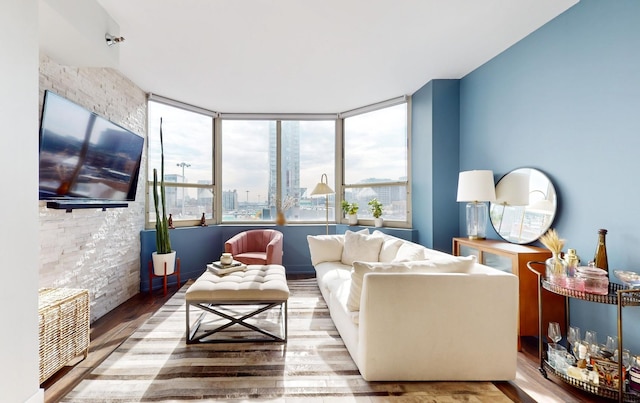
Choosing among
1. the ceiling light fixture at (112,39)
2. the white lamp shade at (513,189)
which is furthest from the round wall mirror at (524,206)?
the ceiling light fixture at (112,39)

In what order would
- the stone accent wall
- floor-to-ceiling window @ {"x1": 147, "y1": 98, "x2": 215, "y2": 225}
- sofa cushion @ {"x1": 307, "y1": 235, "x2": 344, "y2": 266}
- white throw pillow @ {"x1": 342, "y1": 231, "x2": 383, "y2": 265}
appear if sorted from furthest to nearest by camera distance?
floor-to-ceiling window @ {"x1": 147, "y1": 98, "x2": 215, "y2": 225} < sofa cushion @ {"x1": 307, "y1": 235, "x2": 344, "y2": 266} < white throw pillow @ {"x1": 342, "y1": 231, "x2": 383, "y2": 265} < the stone accent wall

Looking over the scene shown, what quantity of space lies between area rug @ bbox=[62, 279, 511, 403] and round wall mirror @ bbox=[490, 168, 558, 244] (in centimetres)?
144

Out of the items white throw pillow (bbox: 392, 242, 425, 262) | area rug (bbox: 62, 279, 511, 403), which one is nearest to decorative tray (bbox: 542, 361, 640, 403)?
area rug (bbox: 62, 279, 511, 403)

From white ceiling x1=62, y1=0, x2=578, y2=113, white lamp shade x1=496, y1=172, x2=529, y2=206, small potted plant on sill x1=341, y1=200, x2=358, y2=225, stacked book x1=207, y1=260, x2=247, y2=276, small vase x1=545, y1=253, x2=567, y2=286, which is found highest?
white ceiling x1=62, y1=0, x2=578, y2=113

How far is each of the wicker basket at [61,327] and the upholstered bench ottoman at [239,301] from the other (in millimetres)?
716

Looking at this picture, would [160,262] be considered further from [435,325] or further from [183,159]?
[435,325]

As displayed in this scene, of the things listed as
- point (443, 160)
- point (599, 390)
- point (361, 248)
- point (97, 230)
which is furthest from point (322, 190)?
point (599, 390)

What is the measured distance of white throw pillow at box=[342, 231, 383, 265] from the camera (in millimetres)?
3482

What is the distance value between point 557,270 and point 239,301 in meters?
2.28

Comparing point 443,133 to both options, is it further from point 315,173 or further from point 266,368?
point 266,368

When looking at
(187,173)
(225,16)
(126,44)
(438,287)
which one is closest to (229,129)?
(187,173)

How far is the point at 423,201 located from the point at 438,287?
223 cm

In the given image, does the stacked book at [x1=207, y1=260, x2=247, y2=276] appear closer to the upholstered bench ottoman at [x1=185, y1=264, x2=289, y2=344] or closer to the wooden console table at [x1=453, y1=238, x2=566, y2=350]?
the upholstered bench ottoman at [x1=185, y1=264, x2=289, y2=344]

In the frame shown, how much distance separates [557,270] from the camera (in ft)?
6.77
